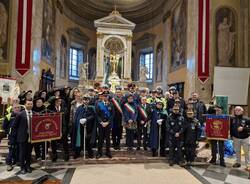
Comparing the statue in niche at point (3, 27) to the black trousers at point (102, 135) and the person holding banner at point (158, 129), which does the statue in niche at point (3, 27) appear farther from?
the person holding banner at point (158, 129)

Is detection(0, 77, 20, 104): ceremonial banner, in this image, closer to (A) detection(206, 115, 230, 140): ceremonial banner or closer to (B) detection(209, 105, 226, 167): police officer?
(A) detection(206, 115, 230, 140): ceremonial banner

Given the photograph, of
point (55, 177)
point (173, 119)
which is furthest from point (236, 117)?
A: point (55, 177)

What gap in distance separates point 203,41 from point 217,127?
5.87 meters

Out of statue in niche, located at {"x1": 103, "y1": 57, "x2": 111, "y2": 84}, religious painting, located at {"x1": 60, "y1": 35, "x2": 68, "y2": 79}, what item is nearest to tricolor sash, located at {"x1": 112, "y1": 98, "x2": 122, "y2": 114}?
statue in niche, located at {"x1": 103, "y1": 57, "x2": 111, "y2": 84}

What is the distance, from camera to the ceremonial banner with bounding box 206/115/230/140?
6281 mm

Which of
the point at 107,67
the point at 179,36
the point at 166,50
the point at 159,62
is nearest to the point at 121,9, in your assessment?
the point at 159,62

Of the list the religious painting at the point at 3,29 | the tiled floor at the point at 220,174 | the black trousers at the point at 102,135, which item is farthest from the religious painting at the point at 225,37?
the religious painting at the point at 3,29

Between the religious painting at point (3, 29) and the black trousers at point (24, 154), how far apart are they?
637 cm

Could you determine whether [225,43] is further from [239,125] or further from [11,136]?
[11,136]

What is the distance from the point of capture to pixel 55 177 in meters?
5.08

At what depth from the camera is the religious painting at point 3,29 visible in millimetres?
10438

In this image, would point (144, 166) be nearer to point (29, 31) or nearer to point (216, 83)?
point (216, 83)

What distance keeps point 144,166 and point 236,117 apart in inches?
103

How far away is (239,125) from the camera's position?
621 cm
